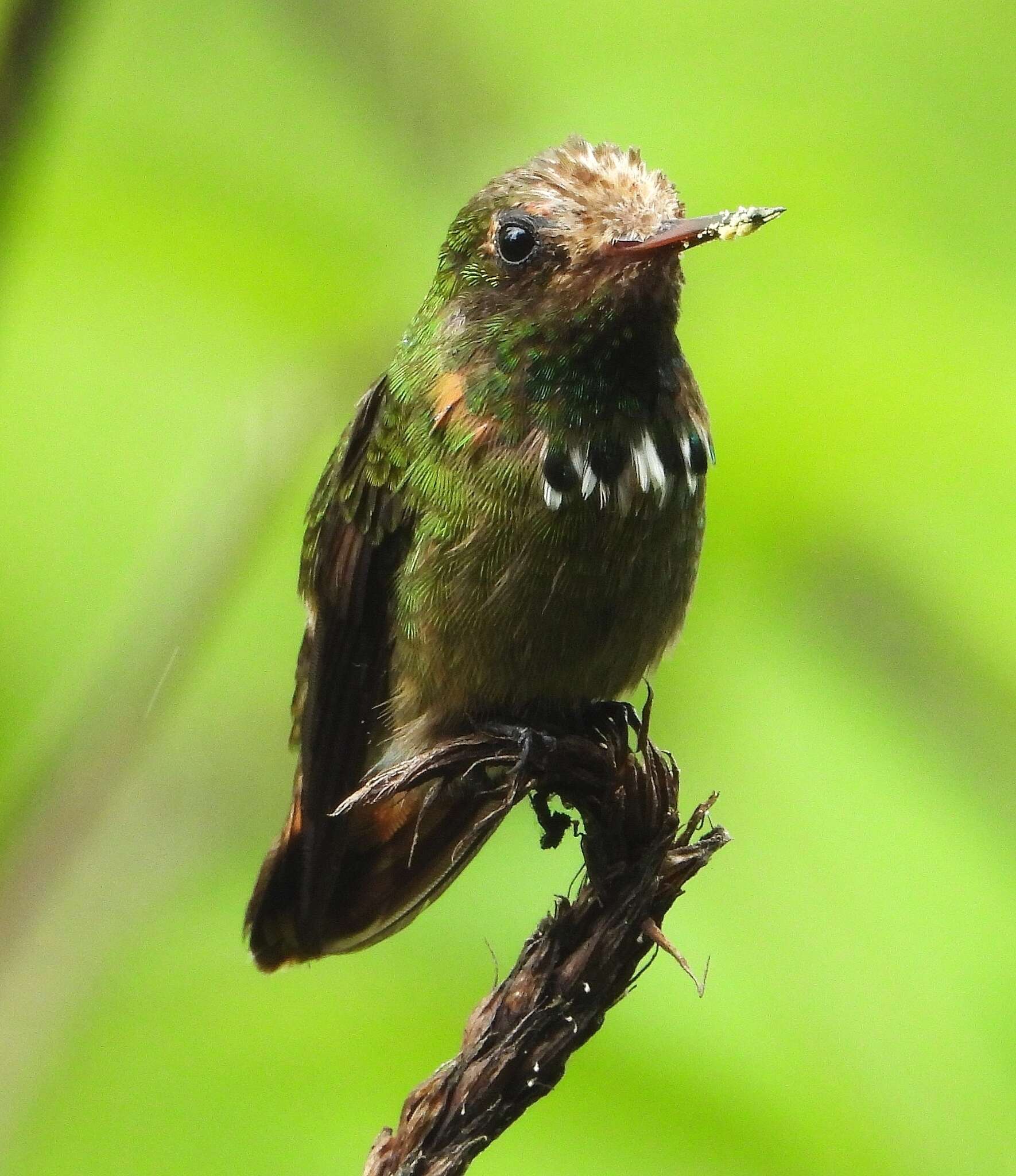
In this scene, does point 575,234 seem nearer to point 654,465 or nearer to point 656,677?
point 654,465

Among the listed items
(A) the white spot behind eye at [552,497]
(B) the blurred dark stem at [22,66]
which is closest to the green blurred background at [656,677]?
(A) the white spot behind eye at [552,497]

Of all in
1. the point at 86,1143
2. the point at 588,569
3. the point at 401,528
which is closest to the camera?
the point at 86,1143

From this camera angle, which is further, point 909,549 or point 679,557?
point 679,557

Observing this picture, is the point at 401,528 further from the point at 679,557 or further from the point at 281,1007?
the point at 281,1007

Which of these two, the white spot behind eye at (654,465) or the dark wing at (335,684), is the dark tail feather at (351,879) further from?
the white spot behind eye at (654,465)

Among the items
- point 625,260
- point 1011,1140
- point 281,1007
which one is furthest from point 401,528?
point 1011,1140

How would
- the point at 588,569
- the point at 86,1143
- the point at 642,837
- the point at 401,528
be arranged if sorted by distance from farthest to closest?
the point at 401,528, the point at 588,569, the point at 86,1143, the point at 642,837

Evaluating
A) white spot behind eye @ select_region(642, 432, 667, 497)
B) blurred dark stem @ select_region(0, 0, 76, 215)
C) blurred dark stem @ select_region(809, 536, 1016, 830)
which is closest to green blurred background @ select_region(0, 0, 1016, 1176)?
blurred dark stem @ select_region(809, 536, 1016, 830)

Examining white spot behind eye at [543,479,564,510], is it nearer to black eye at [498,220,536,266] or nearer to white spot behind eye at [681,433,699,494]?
white spot behind eye at [681,433,699,494]
